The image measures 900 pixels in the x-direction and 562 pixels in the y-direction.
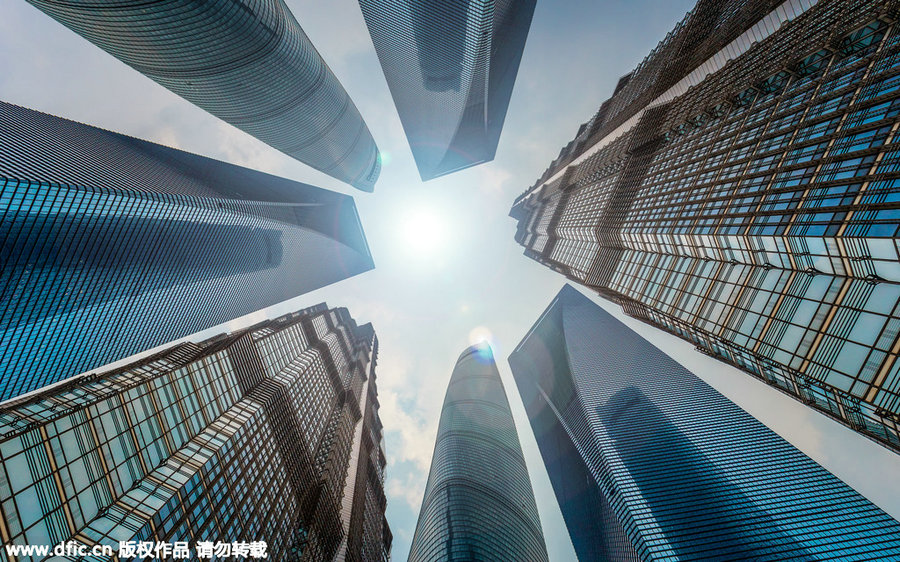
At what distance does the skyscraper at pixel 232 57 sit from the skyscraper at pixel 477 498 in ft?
399

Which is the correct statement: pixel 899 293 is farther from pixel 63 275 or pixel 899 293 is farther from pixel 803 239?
pixel 63 275

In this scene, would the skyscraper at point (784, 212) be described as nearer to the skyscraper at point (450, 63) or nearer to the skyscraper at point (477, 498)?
the skyscraper at point (450, 63)

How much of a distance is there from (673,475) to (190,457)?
111778 millimetres

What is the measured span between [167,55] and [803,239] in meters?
131

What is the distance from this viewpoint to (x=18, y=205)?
6350 cm

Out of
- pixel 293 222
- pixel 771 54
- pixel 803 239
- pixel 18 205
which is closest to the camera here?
pixel 803 239

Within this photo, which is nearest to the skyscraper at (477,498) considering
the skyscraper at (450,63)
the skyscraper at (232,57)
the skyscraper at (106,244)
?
the skyscraper at (106,244)

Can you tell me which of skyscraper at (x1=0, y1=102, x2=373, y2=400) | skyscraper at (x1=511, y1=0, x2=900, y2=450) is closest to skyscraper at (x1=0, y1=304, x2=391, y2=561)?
skyscraper at (x1=0, y1=102, x2=373, y2=400)

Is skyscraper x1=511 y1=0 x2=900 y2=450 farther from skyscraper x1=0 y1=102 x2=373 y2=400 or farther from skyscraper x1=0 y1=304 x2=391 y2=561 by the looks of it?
skyscraper x1=0 y1=102 x2=373 y2=400

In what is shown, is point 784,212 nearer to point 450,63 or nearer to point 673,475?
point 673,475

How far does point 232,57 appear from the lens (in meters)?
101

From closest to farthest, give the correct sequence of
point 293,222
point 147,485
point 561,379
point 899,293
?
point 899,293
point 147,485
point 293,222
point 561,379

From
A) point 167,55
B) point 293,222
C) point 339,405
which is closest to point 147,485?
point 339,405

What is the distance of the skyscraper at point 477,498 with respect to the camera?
91.9 m
